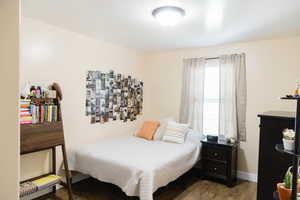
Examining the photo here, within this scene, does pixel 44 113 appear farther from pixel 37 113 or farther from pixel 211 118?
pixel 211 118

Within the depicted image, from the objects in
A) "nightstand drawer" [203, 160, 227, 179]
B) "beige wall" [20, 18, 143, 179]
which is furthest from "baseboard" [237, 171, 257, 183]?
"beige wall" [20, 18, 143, 179]

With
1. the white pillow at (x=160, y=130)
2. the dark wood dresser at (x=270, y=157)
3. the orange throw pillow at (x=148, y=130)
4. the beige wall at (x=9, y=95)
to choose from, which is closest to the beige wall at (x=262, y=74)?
the white pillow at (x=160, y=130)

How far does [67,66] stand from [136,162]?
1771 millimetres

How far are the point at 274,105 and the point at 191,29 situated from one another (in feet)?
5.95

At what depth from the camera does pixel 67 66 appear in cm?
293

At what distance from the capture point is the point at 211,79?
3.66 m

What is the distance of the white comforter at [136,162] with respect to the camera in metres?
2.17

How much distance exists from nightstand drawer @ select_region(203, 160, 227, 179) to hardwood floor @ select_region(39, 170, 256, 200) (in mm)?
147

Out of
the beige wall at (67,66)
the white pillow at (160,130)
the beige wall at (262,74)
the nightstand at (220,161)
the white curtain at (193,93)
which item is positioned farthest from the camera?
the white curtain at (193,93)

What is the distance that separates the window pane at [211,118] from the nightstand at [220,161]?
16.3 inches

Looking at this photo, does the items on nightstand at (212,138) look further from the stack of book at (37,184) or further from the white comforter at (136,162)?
the stack of book at (37,184)

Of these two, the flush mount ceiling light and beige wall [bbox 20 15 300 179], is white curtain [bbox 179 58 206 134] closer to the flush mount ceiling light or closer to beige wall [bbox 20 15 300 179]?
beige wall [bbox 20 15 300 179]

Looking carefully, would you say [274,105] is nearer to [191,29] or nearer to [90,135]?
[191,29]

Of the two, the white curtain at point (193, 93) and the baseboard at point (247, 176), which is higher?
the white curtain at point (193, 93)
